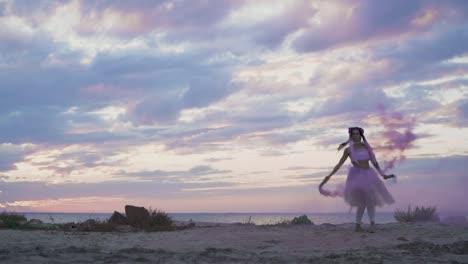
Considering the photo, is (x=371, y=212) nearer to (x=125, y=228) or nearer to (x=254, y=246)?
(x=254, y=246)

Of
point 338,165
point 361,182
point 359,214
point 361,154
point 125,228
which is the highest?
point 361,154

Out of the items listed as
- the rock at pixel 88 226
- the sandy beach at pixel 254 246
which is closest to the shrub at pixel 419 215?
the sandy beach at pixel 254 246

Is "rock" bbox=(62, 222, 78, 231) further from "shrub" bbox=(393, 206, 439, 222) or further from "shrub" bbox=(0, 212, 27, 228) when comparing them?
"shrub" bbox=(393, 206, 439, 222)

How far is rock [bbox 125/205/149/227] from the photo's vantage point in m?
16.7

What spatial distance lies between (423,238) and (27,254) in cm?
766

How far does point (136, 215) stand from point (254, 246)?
22.9 feet

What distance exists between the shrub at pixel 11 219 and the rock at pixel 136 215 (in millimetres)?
3098

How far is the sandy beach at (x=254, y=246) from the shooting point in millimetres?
8883

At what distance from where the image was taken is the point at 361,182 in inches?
516

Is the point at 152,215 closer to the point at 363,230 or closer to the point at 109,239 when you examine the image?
the point at 109,239

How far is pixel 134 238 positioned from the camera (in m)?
12.5

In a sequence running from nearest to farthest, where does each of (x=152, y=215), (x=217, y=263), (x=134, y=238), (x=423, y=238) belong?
(x=217, y=263) < (x=423, y=238) < (x=134, y=238) < (x=152, y=215)

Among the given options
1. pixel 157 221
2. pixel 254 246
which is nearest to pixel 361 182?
pixel 254 246

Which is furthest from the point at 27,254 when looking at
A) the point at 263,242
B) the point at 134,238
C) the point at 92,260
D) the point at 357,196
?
the point at 357,196
